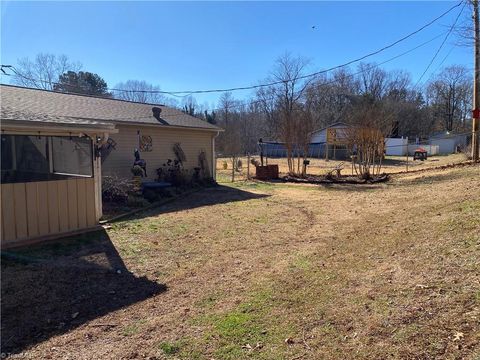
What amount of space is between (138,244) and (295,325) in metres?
3.89

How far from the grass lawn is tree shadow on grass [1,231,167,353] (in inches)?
0.7

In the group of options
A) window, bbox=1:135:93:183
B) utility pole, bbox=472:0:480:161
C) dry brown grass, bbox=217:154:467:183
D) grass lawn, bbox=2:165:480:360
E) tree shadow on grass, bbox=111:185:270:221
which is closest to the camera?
grass lawn, bbox=2:165:480:360

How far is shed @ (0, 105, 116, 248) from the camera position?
641 cm

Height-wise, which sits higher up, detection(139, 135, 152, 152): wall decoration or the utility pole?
the utility pole

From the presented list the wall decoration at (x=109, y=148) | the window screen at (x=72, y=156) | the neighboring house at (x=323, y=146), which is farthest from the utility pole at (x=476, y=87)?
the neighboring house at (x=323, y=146)

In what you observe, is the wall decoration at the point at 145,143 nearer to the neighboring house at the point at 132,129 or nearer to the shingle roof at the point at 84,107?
the neighboring house at the point at 132,129

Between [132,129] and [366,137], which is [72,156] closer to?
[132,129]

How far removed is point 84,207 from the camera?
24.8 feet

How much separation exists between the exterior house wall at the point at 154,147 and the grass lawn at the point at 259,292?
581 centimetres

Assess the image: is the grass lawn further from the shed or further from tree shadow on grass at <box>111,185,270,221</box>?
tree shadow on grass at <box>111,185,270,221</box>

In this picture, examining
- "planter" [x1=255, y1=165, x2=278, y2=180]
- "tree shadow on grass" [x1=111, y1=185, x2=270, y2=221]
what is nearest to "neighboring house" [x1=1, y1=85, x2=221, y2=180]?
"tree shadow on grass" [x1=111, y1=185, x2=270, y2=221]

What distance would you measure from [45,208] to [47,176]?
1171 millimetres

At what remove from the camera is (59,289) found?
4.52 m

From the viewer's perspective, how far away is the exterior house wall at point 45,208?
249 inches
